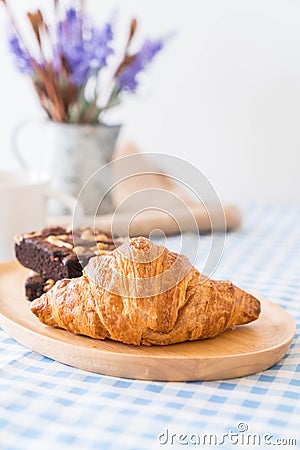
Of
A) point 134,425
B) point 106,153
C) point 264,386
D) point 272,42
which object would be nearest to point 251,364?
point 264,386

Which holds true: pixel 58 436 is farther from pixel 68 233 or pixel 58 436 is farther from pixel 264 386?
pixel 68 233

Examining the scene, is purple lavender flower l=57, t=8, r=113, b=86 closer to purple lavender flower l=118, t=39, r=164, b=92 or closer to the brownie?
purple lavender flower l=118, t=39, r=164, b=92

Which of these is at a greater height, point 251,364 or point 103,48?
point 103,48

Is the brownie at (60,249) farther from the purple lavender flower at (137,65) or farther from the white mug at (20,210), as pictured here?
the purple lavender flower at (137,65)

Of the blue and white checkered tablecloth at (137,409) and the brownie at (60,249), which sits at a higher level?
the brownie at (60,249)

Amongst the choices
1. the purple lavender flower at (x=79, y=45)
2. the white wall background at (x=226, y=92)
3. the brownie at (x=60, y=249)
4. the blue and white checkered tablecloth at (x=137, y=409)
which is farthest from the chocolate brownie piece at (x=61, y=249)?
the white wall background at (x=226, y=92)

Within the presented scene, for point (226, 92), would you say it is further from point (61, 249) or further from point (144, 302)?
point (144, 302)

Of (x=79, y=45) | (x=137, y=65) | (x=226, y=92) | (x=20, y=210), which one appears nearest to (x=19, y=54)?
(x=79, y=45)
